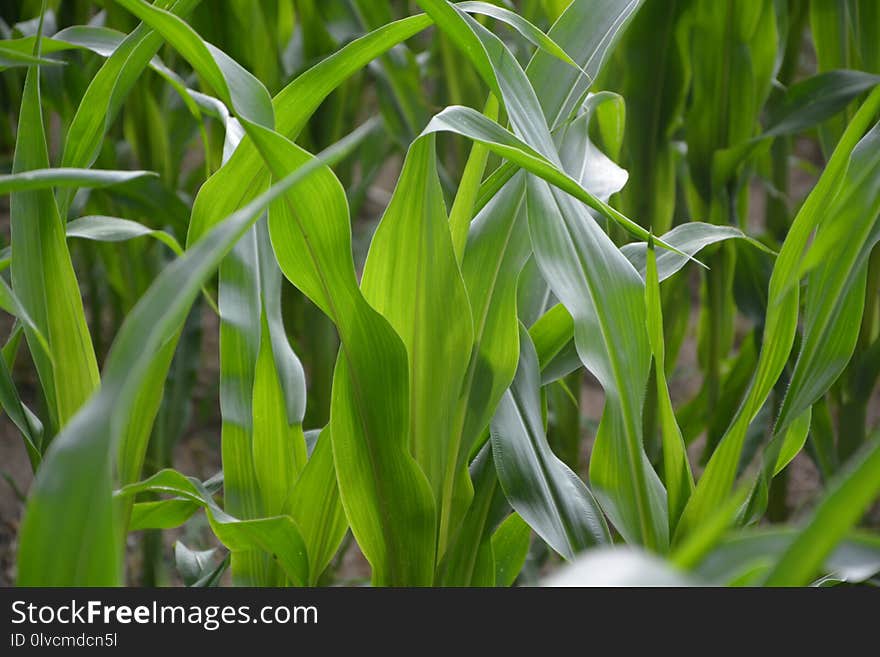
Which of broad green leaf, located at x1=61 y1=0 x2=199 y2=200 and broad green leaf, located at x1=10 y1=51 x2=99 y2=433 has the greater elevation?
broad green leaf, located at x1=61 y1=0 x2=199 y2=200

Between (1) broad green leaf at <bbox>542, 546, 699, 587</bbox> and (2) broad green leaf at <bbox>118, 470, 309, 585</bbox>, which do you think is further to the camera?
(2) broad green leaf at <bbox>118, 470, 309, 585</bbox>

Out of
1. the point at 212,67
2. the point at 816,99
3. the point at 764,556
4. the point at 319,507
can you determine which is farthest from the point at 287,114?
the point at 816,99

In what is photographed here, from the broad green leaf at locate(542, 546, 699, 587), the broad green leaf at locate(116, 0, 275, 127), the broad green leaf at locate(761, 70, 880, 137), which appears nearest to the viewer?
the broad green leaf at locate(542, 546, 699, 587)

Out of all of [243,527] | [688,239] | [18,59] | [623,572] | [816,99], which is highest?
[816,99]

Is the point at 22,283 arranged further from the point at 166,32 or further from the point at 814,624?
the point at 814,624

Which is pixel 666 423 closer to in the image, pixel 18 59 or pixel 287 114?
pixel 287 114

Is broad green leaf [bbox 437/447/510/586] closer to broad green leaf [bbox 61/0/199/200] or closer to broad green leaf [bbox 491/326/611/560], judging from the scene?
broad green leaf [bbox 491/326/611/560]

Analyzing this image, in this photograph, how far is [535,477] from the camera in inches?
16.3

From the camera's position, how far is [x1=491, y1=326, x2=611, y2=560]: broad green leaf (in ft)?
1.34

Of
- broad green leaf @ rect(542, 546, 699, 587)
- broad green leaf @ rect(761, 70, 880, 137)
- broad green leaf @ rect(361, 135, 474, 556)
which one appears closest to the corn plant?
broad green leaf @ rect(361, 135, 474, 556)

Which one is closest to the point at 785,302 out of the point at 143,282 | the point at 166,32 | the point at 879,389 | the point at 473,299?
the point at 473,299

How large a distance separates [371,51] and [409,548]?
218mm

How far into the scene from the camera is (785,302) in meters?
0.40

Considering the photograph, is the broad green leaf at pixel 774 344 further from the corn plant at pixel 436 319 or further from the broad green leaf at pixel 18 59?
the broad green leaf at pixel 18 59
